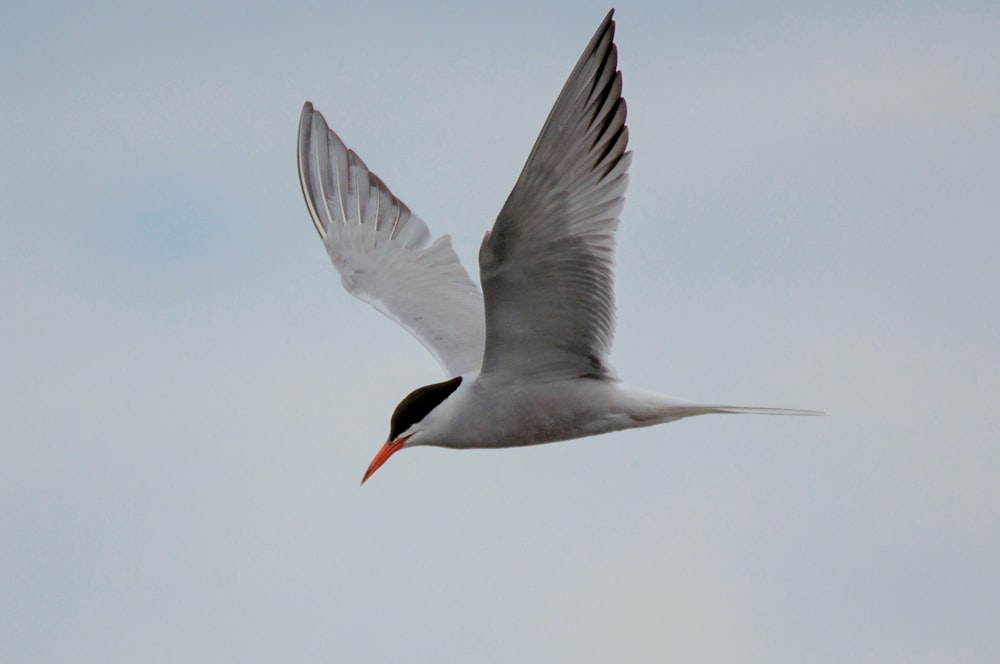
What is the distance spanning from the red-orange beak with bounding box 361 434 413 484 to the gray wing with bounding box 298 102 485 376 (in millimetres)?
700

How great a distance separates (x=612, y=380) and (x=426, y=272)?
2192 mm

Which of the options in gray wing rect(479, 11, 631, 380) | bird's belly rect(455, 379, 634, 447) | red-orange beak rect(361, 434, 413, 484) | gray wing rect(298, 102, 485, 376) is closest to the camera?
gray wing rect(479, 11, 631, 380)

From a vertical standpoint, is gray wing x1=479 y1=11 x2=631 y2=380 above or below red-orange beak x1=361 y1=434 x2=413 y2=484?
above

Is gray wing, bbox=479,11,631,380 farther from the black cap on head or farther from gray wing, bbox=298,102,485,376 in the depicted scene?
gray wing, bbox=298,102,485,376

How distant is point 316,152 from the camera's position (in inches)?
393

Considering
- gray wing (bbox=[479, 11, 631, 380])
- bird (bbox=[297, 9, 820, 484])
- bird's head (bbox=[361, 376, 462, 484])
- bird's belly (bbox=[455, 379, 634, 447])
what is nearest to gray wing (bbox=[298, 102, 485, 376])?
bird (bbox=[297, 9, 820, 484])

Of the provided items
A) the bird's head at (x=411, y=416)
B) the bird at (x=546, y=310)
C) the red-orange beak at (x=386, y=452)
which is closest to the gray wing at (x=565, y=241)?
the bird at (x=546, y=310)

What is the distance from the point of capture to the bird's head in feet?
25.1

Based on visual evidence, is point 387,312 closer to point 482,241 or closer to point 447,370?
point 447,370

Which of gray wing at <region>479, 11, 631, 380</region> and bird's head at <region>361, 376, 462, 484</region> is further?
bird's head at <region>361, 376, 462, 484</region>

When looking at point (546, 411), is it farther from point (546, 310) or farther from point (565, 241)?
point (565, 241)

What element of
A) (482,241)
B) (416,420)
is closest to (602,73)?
(482,241)

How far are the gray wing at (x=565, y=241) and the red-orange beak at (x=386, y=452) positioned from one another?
62cm

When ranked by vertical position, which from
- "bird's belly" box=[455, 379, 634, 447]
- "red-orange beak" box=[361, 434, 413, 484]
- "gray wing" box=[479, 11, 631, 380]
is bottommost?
"red-orange beak" box=[361, 434, 413, 484]
